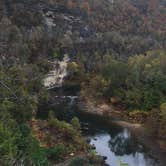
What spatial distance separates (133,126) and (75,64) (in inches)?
924

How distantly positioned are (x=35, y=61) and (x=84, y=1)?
1404 inches

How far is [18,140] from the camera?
32.4 metres

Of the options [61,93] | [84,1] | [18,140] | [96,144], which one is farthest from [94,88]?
[84,1]

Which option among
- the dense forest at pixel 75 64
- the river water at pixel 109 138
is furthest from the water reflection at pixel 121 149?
the dense forest at pixel 75 64

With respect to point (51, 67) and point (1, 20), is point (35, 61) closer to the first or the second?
point (51, 67)

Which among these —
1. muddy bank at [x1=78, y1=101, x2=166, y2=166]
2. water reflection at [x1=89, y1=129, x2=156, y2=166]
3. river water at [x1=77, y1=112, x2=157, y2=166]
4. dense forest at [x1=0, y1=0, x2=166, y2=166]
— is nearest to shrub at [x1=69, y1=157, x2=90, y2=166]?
dense forest at [x1=0, y1=0, x2=166, y2=166]

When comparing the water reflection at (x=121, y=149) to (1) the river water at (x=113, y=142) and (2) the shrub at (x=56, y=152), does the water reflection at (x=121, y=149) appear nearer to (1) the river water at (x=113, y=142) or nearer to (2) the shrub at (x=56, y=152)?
(1) the river water at (x=113, y=142)

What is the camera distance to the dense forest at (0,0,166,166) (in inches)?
1521

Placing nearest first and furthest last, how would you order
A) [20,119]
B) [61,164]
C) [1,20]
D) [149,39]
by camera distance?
[61,164]
[20,119]
[1,20]
[149,39]

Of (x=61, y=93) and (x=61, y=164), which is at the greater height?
(x=61, y=164)

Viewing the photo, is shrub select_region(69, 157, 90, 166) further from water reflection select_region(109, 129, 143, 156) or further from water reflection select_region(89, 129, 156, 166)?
water reflection select_region(109, 129, 143, 156)

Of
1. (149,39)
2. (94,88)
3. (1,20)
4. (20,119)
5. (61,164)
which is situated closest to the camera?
(61,164)

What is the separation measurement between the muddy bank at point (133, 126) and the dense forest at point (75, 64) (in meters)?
1.14

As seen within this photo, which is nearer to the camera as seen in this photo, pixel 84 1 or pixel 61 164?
pixel 61 164
